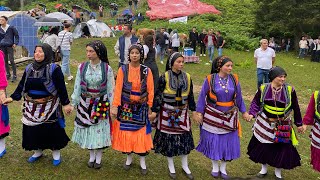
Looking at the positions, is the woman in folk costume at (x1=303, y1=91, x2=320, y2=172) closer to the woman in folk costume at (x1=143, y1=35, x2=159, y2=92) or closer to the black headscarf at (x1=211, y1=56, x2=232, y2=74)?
the black headscarf at (x1=211, y1=56, x2=232, y2=74)

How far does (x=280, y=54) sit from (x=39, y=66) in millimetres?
20284

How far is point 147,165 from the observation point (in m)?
5.55

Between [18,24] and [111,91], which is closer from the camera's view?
[111,91]

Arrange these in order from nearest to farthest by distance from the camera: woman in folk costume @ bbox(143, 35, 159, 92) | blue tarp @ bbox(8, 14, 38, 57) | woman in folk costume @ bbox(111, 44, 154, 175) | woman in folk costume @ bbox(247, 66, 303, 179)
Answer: woman in folk costume @ bbox(111, 44, 154, 175)
woman in folk costume @ bbox(247, 66, 303, 179)
woman in folk costume @ bbox(143, 35, 159, 92)
blue tarp @ bbox(8, 14, 38, 57)

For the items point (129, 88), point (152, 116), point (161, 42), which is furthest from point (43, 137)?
point (161, 42)

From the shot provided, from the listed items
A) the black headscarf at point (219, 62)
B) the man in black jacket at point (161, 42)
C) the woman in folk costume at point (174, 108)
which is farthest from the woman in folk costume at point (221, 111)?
the man in black jacket at point (161, 42)

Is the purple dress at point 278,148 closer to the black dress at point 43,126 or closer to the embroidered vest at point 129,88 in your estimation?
the embroidered vest at point 129,88

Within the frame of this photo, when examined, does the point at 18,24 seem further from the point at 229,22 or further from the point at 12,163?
the point at 229,22

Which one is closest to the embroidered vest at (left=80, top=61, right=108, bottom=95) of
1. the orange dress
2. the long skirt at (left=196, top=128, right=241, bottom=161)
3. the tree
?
the orange dress

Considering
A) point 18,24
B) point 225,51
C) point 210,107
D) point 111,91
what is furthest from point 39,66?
point 225,51

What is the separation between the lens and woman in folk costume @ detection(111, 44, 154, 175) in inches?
197

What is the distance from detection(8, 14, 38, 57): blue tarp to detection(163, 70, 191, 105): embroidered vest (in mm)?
10504

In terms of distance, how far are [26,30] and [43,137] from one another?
34.0 ft

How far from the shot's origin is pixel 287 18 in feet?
74.7
